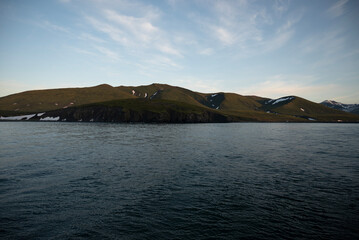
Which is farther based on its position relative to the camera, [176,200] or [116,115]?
[116,115]

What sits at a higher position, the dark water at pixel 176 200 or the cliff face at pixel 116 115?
the cliff face at pixel 116 115

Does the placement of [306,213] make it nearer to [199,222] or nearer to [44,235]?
[199,222]

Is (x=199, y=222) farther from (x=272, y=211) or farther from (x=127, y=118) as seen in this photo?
(x=127, y=118)

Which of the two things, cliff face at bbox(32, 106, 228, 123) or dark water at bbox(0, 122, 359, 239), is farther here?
cliff face at bbox(32, 106, 228, 123)

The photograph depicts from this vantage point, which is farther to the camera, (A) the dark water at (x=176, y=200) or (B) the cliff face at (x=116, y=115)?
(B) the cliff face at (x=116, y=115)

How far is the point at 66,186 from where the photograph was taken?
63.0 feet

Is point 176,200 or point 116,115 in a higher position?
point 116,115

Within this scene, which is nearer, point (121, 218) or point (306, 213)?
point (121, 218)

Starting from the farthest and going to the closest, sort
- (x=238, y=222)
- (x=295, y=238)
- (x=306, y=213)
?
(x=306, y=213)
(x=238, y=222)
(x=295, y=238)

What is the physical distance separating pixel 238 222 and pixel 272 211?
3.23m

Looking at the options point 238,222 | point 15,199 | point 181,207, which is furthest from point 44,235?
point 238,222

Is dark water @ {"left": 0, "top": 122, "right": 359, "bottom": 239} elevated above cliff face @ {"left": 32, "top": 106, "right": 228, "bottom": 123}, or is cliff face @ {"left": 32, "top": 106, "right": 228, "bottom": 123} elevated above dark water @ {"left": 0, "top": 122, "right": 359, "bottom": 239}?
cliff face @ {"left": 32, "top": 106, "right": 228, "bottom": 123}

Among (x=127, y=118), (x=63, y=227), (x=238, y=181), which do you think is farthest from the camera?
(x=127, y=118)

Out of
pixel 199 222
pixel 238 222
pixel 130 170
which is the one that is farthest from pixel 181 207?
pixel 130 170
